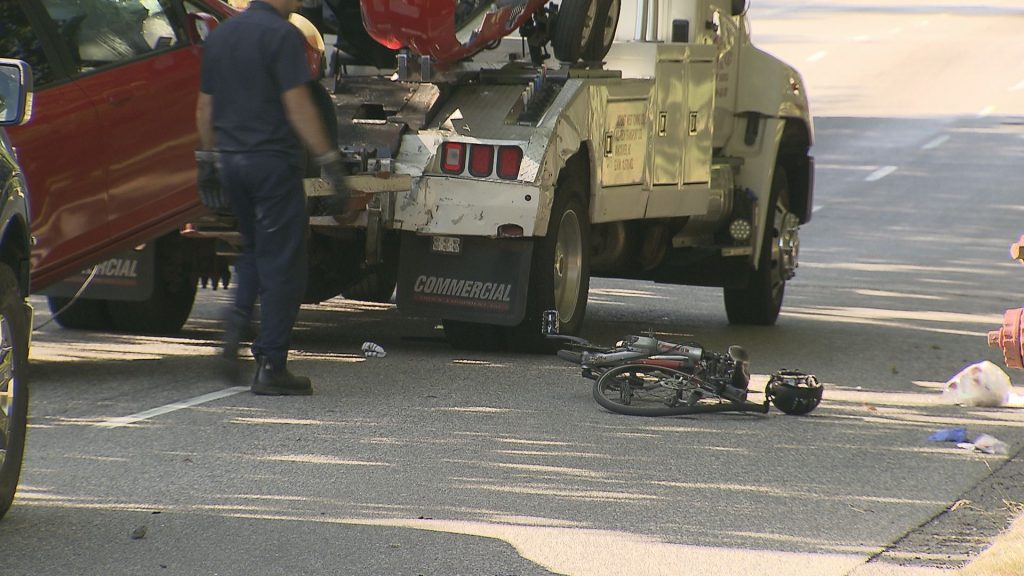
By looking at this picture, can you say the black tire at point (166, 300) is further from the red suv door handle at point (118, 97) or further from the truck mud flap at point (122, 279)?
the red suv door handle at point (118, 97)

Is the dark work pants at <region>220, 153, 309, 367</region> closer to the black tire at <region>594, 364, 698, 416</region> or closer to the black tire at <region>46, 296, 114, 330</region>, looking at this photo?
the black tire at <region>594, 364, 698, 416</region>

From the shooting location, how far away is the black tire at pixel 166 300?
1064 cm

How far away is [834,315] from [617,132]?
3.55 metres

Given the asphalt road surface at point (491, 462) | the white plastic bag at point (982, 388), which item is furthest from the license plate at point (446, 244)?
the white plastic bag at point (982, 388)

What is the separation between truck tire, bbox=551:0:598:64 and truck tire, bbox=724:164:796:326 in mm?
2547

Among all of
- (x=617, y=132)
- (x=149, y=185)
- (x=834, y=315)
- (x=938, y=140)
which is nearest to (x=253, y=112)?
(x=149, y=185)

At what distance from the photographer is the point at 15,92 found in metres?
5.83

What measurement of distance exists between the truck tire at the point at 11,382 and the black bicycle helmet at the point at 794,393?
152 inches

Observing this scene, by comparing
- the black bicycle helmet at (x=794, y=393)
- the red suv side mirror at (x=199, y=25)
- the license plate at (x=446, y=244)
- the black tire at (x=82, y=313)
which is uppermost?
the red suv side mirror at (x=199, y=25)

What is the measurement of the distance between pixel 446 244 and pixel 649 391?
165 cm

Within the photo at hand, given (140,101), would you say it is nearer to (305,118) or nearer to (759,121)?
(305,118)

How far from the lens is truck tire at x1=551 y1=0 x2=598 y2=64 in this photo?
10.4 meters

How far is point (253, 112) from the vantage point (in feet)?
27.3

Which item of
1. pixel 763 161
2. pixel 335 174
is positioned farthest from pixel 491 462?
pixel 763 161
